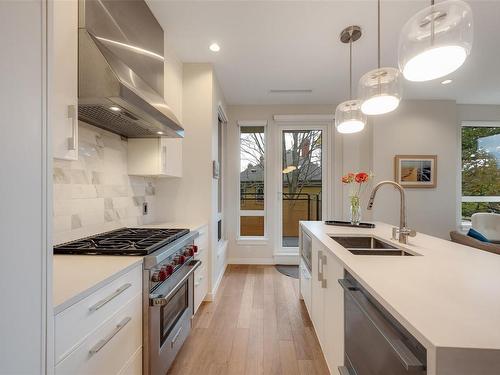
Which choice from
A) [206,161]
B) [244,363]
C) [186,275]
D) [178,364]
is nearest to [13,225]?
[186,275]

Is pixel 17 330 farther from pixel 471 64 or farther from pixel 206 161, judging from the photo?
pixel 471 64

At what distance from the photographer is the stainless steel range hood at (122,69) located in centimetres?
118

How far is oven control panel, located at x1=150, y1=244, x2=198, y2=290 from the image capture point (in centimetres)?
130

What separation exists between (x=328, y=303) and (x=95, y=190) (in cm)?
180

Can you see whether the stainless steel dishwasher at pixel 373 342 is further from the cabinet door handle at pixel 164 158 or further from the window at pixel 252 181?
the window at pixel 252 181

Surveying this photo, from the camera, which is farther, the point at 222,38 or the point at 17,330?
the point at 222,38

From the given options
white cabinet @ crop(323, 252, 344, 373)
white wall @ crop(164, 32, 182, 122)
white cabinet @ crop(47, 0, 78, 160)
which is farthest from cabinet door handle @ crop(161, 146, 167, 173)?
white cabinet @ crop(323, 252, 344, 373)

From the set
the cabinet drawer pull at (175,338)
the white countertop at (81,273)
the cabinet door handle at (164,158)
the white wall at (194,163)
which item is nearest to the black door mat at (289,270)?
the white wall at (194,163)

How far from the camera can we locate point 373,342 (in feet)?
2.82

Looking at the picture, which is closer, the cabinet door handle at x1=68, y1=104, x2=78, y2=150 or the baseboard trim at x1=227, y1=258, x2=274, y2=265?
the cabinet door handle at x1=68, y1=104, x2=78, y2=150

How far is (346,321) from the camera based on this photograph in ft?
3.76

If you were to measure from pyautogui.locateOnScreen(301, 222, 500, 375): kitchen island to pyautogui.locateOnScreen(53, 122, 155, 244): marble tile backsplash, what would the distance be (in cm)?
164

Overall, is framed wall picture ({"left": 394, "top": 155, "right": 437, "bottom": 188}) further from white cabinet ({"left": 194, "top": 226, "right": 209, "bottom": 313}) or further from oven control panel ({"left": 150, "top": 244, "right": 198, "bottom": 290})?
oven control panel ({"left": 150, "top": 244, "right": 198, "bottom": 290})

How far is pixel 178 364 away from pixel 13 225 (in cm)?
160
